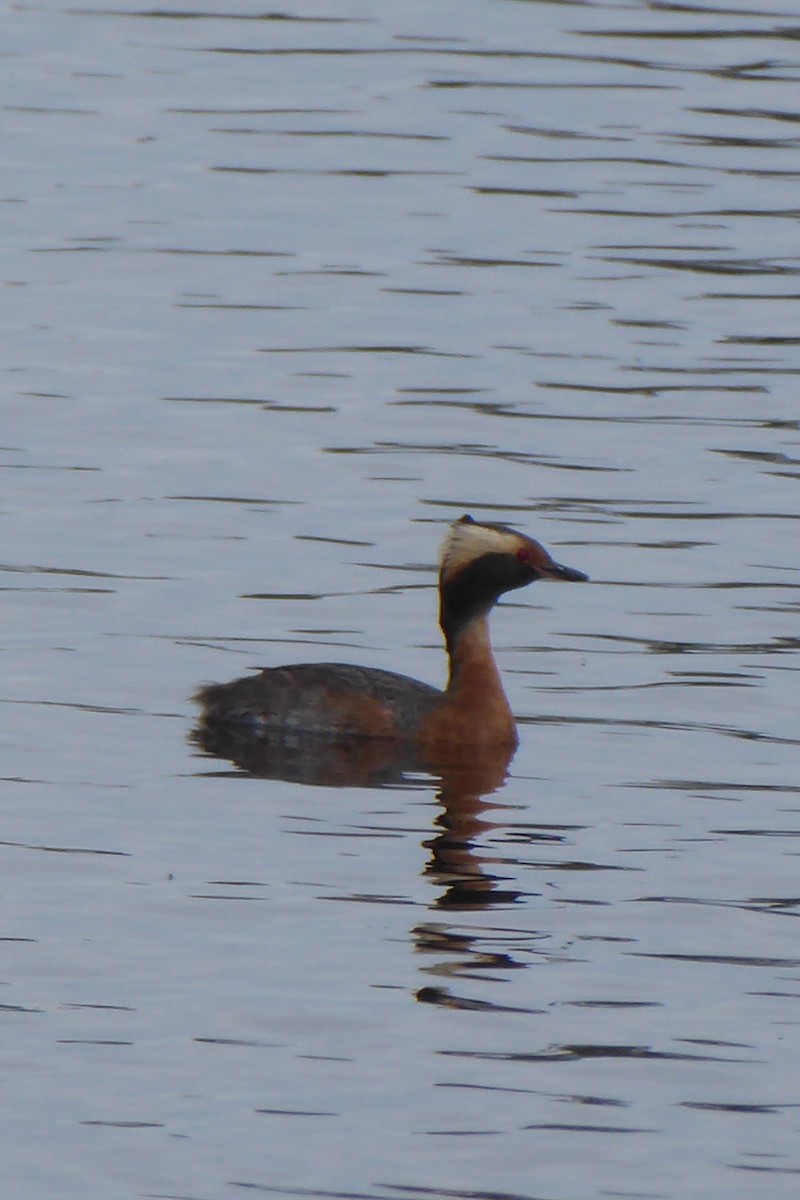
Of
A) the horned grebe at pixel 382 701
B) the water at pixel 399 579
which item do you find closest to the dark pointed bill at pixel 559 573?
the horned grebe at pixel 382 701

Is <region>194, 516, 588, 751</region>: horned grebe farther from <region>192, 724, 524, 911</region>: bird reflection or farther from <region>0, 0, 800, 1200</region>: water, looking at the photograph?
<region>0, 0, 800, 1200</region>: water

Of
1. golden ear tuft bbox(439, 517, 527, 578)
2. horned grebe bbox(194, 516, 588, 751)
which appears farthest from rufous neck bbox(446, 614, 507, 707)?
golden ear tuft bbox(439, 517, 527, 578)

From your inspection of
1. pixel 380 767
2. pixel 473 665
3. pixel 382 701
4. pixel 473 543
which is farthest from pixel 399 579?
pixel 380 767

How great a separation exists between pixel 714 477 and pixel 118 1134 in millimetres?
9776

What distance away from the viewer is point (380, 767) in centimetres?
1341

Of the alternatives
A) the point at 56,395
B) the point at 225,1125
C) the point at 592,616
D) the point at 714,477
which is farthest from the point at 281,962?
the point at 56,395

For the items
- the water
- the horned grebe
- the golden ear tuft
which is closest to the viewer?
the water

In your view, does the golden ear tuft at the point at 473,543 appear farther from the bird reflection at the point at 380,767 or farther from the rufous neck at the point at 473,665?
the bird reflection at the point at 380,767

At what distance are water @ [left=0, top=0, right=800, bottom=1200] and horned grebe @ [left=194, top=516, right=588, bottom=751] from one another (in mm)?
258

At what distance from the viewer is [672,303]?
22.3 meters

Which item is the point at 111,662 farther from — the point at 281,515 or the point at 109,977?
the point at 109,977

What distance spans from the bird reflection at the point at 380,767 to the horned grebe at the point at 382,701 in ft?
0.17

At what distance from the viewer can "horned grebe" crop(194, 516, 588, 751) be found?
13.5 meters

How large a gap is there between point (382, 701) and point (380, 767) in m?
0.38
